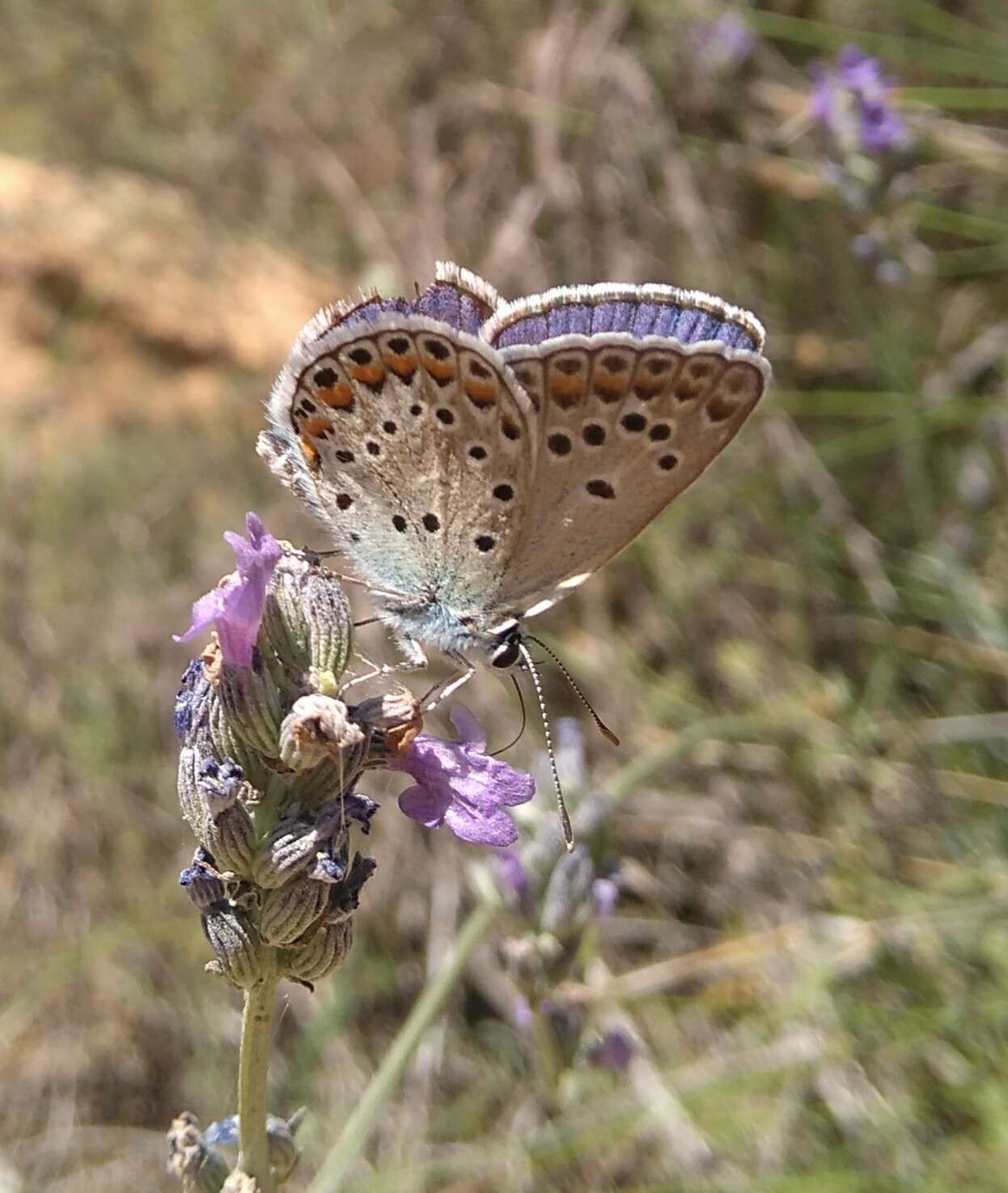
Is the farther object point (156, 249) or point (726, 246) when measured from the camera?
point (156, 249)

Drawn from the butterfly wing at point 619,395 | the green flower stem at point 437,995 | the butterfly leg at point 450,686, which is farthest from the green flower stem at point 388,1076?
the butterfly wing at point 619,395

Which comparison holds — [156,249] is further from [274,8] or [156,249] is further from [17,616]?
[17,616]

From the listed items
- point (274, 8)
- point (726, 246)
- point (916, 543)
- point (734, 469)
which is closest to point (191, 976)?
point (734, 469)

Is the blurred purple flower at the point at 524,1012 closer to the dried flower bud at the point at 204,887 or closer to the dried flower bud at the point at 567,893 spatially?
the dried flower bud at the point at 567,893

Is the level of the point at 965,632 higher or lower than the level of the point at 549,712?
higher

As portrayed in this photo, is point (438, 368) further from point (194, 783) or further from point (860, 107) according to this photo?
point (860, 107)
